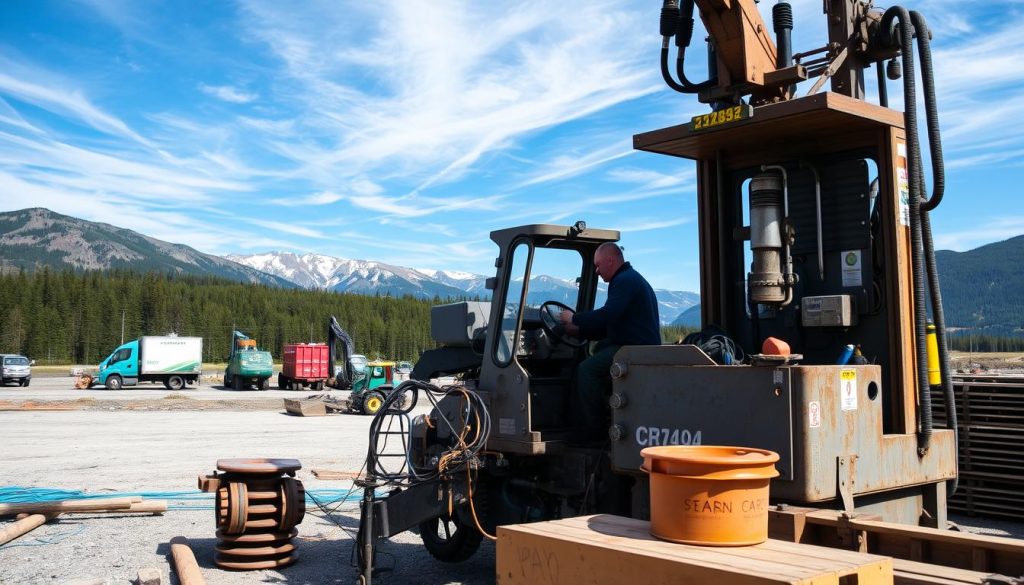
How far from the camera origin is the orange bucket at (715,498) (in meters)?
3.47

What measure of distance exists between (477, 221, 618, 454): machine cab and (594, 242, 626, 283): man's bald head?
51 centimetres

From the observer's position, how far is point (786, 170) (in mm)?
6125

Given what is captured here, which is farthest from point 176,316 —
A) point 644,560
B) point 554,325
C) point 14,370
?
point 644,560

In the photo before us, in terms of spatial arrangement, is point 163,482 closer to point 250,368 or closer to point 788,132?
point 788,132

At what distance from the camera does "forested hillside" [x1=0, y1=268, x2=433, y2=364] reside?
9606 cm

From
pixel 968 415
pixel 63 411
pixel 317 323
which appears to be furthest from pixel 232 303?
pixel 968 415

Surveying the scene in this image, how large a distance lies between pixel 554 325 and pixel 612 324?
841 mm

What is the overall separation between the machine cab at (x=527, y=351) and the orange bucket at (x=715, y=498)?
2817 mm

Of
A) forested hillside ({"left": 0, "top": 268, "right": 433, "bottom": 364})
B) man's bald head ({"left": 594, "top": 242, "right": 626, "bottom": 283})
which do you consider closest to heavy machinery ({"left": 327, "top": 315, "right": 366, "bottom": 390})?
man's bald head ({"left": 594, "top": 242, "right": 626, "bottom": 283})

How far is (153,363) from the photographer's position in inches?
1843

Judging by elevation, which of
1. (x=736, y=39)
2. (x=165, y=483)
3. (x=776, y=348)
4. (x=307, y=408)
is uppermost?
(x=736, y=39)

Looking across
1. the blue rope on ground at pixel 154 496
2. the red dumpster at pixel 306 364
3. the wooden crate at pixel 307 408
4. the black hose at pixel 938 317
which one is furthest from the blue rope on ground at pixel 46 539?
the red dumpster at pixel 306 364

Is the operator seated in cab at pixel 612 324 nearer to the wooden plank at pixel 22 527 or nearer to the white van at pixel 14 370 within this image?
the wooden plank at pixel 22 527

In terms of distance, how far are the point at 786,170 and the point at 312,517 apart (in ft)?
23.7
